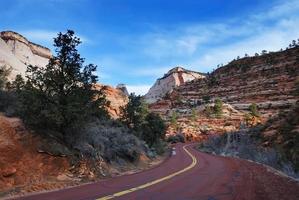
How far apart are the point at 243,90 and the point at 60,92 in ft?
417

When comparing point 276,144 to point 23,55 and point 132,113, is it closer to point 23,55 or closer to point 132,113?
point 132,113

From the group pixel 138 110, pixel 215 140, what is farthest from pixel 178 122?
pixel 138 110

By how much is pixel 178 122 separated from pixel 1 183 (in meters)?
93.9

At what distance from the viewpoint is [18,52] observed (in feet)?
256

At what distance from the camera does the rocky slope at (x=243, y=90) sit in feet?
341

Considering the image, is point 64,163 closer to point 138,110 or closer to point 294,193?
point 294,193

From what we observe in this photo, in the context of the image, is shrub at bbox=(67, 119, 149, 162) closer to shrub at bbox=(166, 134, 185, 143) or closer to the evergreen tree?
the evergreen tree

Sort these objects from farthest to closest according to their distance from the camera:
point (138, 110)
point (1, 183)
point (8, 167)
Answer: point (138, 110), point (8, 167), point (1, 183)

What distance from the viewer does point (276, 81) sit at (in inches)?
5079

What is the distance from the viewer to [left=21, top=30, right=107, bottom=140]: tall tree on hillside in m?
15.1

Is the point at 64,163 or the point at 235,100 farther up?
the point at 235,100

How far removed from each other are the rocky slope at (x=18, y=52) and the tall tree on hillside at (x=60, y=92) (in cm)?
4857

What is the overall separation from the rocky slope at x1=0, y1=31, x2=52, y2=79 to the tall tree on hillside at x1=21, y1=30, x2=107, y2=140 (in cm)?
4857

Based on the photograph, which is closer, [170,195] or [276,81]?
[170,195]
